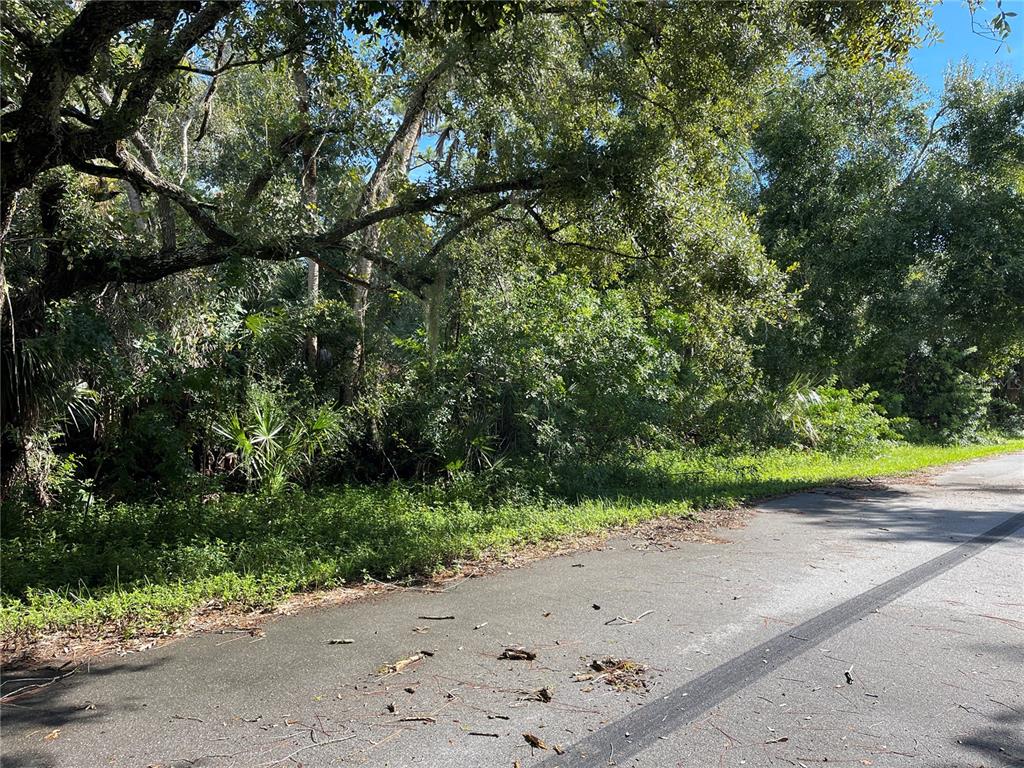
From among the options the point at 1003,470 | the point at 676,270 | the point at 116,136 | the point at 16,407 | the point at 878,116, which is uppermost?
the point at 878,116

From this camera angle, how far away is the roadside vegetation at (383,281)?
22.8ft

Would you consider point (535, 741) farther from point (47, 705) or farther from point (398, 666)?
point (47, 705)

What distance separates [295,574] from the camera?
6508mm

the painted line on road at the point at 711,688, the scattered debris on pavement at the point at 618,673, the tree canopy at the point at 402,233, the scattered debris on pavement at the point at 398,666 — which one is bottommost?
the painted line on road at the point at 711,688

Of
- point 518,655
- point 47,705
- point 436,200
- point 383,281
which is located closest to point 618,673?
point 518,655

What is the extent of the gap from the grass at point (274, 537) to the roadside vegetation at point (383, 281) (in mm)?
49

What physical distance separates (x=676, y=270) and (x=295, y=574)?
611 cm

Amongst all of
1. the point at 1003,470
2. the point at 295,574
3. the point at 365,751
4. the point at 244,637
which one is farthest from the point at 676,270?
→ the point at 1003,470

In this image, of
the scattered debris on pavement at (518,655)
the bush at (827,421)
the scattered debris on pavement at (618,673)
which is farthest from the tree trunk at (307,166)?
the bush at (827,421)

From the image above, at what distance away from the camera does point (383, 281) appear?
11617mm

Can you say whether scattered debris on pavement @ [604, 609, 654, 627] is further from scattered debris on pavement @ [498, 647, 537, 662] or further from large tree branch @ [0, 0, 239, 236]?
large tree branch @ [0, 0, 239, 236]

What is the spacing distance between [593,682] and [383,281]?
8.35 metres

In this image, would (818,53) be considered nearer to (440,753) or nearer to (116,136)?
(116,136)

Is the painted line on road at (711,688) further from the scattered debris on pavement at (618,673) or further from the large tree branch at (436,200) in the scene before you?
the large tree branch at (436,200)
